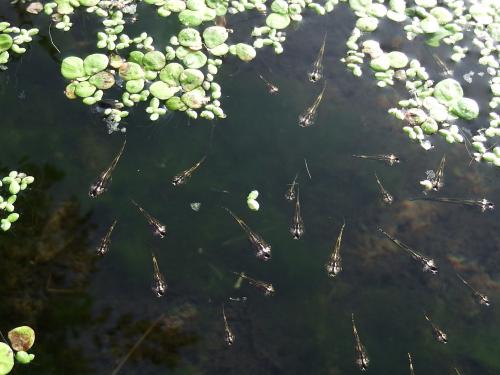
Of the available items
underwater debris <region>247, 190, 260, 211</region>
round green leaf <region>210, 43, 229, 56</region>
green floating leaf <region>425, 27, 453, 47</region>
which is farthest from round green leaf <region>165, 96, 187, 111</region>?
green floating leaf <region>425, 27, 453, 47</region>

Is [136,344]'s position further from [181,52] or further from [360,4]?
[360,4]

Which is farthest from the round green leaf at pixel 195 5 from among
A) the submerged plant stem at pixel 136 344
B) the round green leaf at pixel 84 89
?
the submerged plant stem at pixel 136 344

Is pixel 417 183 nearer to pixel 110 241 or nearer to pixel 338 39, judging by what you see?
pixel 338 39

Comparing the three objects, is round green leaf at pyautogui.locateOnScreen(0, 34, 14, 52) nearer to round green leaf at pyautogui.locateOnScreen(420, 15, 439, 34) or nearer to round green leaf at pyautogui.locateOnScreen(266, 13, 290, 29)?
round green leaf at pyautogui.locateOnScreen(266, 13, 290, 29)

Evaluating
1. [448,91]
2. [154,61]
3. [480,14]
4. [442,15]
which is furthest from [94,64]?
[480,14]

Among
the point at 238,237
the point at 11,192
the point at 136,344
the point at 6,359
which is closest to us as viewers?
the point at 6,359
